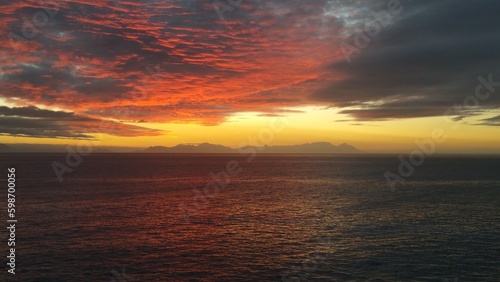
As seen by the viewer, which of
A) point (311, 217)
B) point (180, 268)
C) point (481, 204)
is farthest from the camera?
point (481, 204)

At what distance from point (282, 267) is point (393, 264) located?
13756 millimetres

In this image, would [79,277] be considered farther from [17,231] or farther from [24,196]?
[24,196]

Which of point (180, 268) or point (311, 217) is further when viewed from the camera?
point (311, 217)

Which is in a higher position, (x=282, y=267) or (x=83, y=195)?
(x=83, y=195)

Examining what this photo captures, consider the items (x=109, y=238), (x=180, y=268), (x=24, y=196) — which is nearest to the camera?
(x=180, y=268)

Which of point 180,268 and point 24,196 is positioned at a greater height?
point 24,196

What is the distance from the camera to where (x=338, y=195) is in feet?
348

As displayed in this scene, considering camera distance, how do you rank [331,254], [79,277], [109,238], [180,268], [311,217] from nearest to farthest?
[79,277] → [180,268] → [331,254] → [109,238] → [311,217]

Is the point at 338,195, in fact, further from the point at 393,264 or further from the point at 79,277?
the point at 79,277

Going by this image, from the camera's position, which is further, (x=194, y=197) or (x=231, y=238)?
(x=194, y=197)

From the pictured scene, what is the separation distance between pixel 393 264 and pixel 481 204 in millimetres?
55976

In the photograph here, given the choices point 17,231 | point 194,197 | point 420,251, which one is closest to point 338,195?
point 194,197

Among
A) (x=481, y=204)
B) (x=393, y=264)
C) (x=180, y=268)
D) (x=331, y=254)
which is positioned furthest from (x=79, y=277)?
(x=481, y=204)

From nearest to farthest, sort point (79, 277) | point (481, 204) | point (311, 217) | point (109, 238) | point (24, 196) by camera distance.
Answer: point (79, 277)
point (109, 238)
point (311, 217)
point (481, 204)
point (24, 196)
